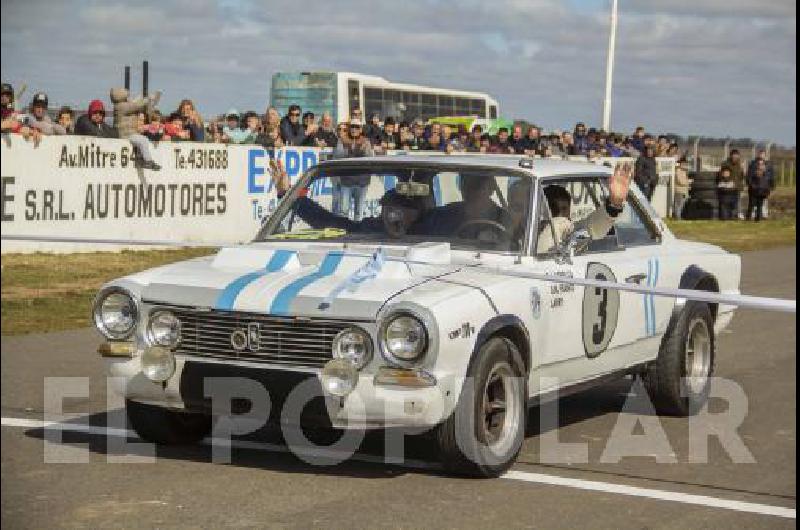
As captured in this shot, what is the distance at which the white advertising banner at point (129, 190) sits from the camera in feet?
56.2

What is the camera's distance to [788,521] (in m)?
6.45

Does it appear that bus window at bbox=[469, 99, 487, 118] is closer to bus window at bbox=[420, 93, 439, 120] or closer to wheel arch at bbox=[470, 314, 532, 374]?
bus window at bbox=[420, 93, 439, 120]

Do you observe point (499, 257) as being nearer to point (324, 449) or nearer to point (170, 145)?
point (324, 449)

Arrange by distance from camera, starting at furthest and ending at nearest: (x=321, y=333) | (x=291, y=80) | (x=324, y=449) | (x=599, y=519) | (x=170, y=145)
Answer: (x=291, y=80) < (x=170, y=145) < (x=324, y=449) < (x=321, y=333) < (x=599, y=519)

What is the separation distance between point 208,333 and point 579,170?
2849mm

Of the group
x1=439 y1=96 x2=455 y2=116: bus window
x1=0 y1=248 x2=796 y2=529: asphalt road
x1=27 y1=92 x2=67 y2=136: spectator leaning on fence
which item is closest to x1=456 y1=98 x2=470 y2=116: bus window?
x1=439 y1=96 x2=455 y2=116: bus window

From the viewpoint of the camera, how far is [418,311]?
667 centimetres

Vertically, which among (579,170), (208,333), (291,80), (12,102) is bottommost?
(208,333)

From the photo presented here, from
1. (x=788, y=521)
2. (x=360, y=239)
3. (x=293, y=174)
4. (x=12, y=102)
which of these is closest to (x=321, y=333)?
(x=360, y=239)

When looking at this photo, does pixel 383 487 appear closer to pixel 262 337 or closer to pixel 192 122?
pixel 262 337

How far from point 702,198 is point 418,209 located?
2877 cm

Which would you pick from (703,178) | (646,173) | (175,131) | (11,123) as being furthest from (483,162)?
(703,178)

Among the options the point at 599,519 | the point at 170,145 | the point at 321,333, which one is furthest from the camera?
the point at 170,145

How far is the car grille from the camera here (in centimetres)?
682
